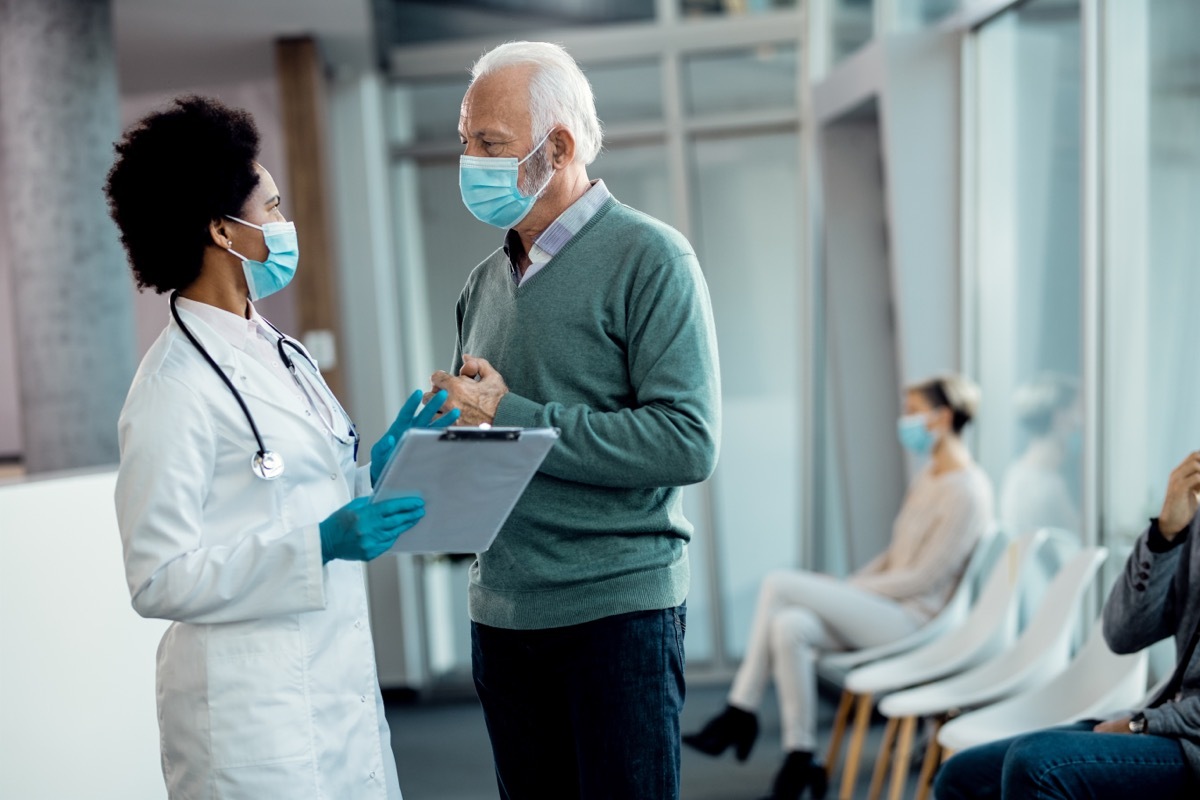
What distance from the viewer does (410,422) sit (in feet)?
6.09

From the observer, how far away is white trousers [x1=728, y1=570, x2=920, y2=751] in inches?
171

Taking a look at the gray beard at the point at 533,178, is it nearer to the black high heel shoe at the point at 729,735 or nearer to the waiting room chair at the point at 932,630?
the waiting room chair at the point at 932,630

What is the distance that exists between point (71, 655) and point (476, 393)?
1.24 metres

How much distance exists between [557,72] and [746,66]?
15.7 feet

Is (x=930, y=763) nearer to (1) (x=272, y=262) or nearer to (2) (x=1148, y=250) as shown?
(2) (x=1148, y=250)

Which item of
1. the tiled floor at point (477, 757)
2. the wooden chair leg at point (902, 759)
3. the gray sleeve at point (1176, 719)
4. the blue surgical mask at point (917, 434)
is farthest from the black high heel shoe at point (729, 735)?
the gray sleeve at point (1176, 719)

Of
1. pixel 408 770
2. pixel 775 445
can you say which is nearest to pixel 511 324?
pixel 408 770

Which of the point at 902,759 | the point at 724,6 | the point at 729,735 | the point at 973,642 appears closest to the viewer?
the point at 902,759

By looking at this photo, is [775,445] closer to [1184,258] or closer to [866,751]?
[866,751]

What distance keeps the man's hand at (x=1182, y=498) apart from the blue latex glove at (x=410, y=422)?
147 cm

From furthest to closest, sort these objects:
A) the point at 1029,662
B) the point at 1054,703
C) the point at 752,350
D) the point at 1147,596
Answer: the point at 752,350 < the point at 1029,662 < the point at 1054,703 < the point at 1147,596

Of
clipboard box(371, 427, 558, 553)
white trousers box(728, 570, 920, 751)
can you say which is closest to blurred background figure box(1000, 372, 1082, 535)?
white trousers box(728, 570, 920, 751)

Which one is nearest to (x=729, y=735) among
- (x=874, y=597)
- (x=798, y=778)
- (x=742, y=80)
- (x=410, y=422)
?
(x=798, y=778)

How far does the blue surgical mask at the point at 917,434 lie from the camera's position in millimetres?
4602
